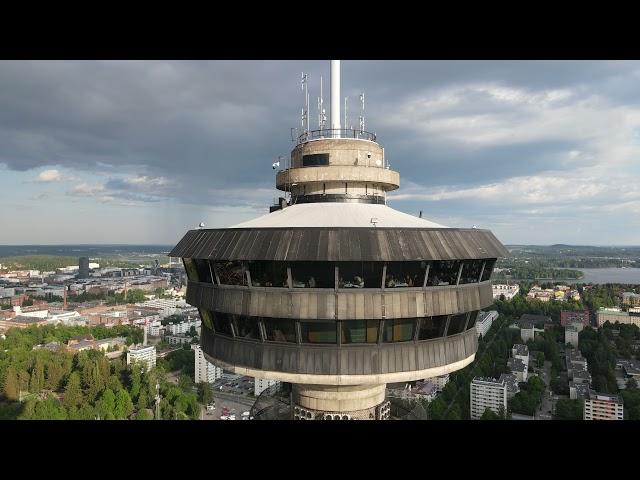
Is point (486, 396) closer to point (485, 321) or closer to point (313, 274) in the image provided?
point (485, 321)

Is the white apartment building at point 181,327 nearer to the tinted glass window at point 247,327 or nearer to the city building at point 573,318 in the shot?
the city building at point 573,318

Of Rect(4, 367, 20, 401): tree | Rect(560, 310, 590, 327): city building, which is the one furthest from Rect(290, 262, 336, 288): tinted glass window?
Rect(560, 310, 590, 327): city building

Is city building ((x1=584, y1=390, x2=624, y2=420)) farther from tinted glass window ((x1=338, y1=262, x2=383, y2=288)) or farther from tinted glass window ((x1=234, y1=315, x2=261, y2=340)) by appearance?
tinted glass window ((x1=234, y1=315, x2=261, y2=340))

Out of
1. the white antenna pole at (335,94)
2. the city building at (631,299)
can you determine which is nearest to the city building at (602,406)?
the white antenna pole at (335,94)
